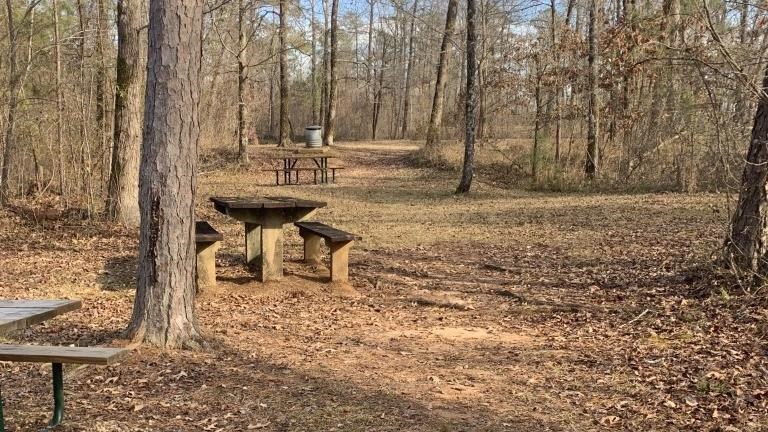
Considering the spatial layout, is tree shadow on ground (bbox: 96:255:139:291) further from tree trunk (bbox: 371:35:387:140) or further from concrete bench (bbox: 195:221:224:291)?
tree trunk (bbox: 371:35:387:140)

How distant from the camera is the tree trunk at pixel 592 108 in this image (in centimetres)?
1598

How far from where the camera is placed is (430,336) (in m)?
5.59

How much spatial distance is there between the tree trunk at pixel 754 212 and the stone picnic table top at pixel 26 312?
17.3ft

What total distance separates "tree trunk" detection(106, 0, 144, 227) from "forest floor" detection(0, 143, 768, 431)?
493 mm

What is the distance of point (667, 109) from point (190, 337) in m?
11.5

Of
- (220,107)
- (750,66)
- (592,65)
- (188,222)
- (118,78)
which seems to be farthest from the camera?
(220,107)

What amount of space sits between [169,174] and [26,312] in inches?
55.8

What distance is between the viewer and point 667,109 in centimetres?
1324

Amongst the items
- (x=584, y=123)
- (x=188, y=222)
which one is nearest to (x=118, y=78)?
(x=188, y=222)

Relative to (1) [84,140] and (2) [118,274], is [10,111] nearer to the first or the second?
(1) [84,140]

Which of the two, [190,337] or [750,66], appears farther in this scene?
[750,66]

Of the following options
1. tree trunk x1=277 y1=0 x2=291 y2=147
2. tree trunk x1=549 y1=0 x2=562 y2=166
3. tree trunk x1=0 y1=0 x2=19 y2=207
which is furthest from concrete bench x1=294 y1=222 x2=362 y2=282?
tree trunk x1=277 y1=0 x2=291 y2=147

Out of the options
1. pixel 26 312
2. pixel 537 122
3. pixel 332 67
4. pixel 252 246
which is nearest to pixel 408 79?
pixel 332 67

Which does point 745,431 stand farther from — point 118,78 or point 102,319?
point 118,78
